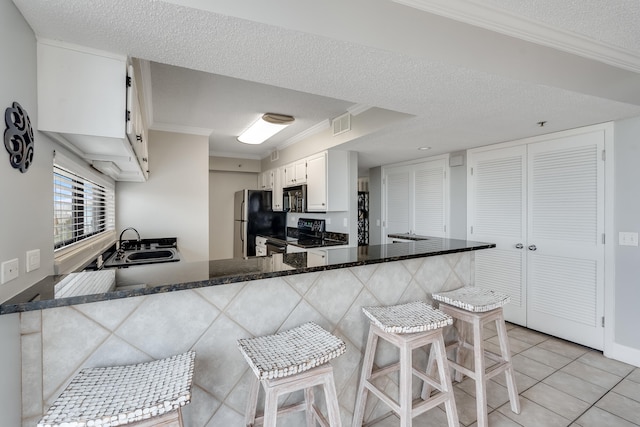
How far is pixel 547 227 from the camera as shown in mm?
3148

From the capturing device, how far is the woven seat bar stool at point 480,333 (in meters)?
1.73

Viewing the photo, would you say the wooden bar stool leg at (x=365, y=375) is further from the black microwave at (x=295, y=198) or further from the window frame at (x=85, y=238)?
the black microwave at (x=295, y=198)

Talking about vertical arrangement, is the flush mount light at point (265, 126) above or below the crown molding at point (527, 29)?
above

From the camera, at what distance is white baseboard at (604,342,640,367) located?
8.24 feet

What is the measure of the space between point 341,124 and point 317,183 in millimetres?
939

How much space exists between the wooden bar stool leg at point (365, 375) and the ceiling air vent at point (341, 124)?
8.06 feet

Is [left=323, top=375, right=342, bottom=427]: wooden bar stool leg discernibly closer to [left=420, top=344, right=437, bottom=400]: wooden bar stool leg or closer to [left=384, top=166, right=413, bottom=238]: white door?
[left=420, top=344, right=437, bottom=400]: wooden bar stool leg

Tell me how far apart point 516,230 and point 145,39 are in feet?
12.7

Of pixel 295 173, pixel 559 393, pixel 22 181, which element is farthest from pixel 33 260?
pixel 295 173

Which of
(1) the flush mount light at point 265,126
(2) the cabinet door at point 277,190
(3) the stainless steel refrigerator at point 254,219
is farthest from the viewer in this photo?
(3) the stainless steel refrigerator at point 254,219

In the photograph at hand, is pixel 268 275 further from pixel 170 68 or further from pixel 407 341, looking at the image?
pixel 170 68

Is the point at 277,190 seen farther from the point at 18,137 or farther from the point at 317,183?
the point at 18,137

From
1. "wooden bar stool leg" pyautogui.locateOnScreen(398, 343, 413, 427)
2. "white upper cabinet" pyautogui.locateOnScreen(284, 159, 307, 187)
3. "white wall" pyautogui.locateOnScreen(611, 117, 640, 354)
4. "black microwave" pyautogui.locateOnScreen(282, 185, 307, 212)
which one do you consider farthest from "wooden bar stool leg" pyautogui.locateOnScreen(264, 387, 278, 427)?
"white upper cabinet" pyautogui.locateOnScreen(284, 159, 307, 187)

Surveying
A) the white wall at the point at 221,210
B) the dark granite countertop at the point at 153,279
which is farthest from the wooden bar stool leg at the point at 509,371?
the white wall at the point at 221,210
